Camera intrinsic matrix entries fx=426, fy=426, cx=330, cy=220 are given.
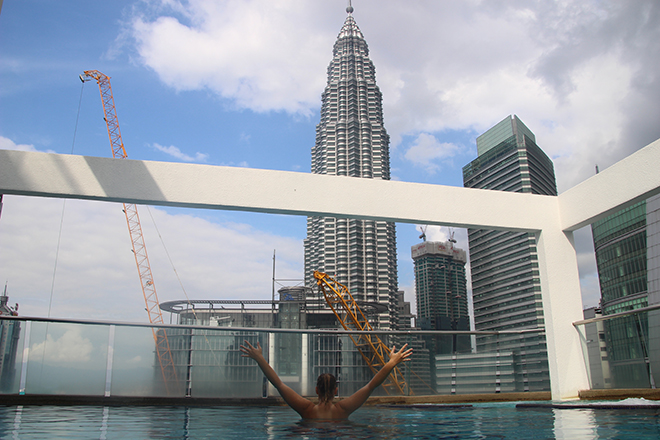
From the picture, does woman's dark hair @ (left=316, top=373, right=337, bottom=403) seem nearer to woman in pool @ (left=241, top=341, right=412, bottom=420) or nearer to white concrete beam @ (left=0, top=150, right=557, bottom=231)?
woman in pool @ (left=241, top=341, right=412, bottom=420)

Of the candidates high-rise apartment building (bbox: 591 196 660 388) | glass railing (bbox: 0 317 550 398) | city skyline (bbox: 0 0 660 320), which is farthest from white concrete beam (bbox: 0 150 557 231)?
high-rise apartment building (bbox: 591 196 660 388)

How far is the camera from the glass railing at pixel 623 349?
5414 millimetres

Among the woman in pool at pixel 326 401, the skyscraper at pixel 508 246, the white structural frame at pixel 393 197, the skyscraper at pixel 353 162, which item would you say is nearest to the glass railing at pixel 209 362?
the white structural frame at pixel 393 197

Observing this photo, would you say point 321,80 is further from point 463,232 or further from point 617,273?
point 617,273

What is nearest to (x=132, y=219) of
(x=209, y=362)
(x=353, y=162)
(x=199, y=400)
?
(x=209, y=362)

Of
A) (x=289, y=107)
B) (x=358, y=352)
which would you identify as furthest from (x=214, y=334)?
(x=289, y=107)

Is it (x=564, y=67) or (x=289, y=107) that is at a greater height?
(x=289, y=107)

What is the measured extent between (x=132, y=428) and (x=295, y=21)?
782 inches

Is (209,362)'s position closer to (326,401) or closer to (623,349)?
(326,401)

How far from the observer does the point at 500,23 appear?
1336 centimetres

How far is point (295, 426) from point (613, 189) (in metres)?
5.89

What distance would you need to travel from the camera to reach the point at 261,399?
219 inches

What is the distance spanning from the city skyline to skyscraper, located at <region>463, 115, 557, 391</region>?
127 feet

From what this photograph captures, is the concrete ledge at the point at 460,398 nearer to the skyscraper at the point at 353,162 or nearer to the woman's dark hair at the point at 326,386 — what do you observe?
the woman's dark hair at the point at 326,386
